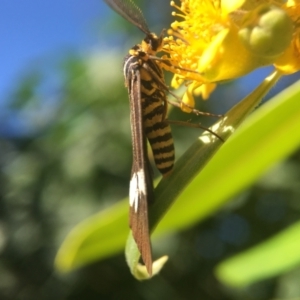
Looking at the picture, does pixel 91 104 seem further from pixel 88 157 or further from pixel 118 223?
pixel 118 223

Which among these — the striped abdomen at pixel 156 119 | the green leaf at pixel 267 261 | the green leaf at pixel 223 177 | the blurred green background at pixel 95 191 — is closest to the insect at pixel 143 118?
the striped abdomen at pixel 156 119

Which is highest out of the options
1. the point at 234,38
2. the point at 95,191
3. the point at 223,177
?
the point at 234,38

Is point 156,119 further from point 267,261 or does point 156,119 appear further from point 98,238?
point 267,261

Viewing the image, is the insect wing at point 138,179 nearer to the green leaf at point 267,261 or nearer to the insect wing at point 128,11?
the insect wing at point 128,11

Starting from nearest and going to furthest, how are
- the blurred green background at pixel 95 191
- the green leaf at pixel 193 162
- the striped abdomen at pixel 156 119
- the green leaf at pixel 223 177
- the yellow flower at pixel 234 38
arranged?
the yellow flower at pixel 234 38
the green leaf at pixel 193 162
the striped abdomen at pixel 156 119
the green leaf at pixel 223 177
the blurred green background at pixel 95 191

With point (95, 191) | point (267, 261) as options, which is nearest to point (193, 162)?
point (267, 261)
